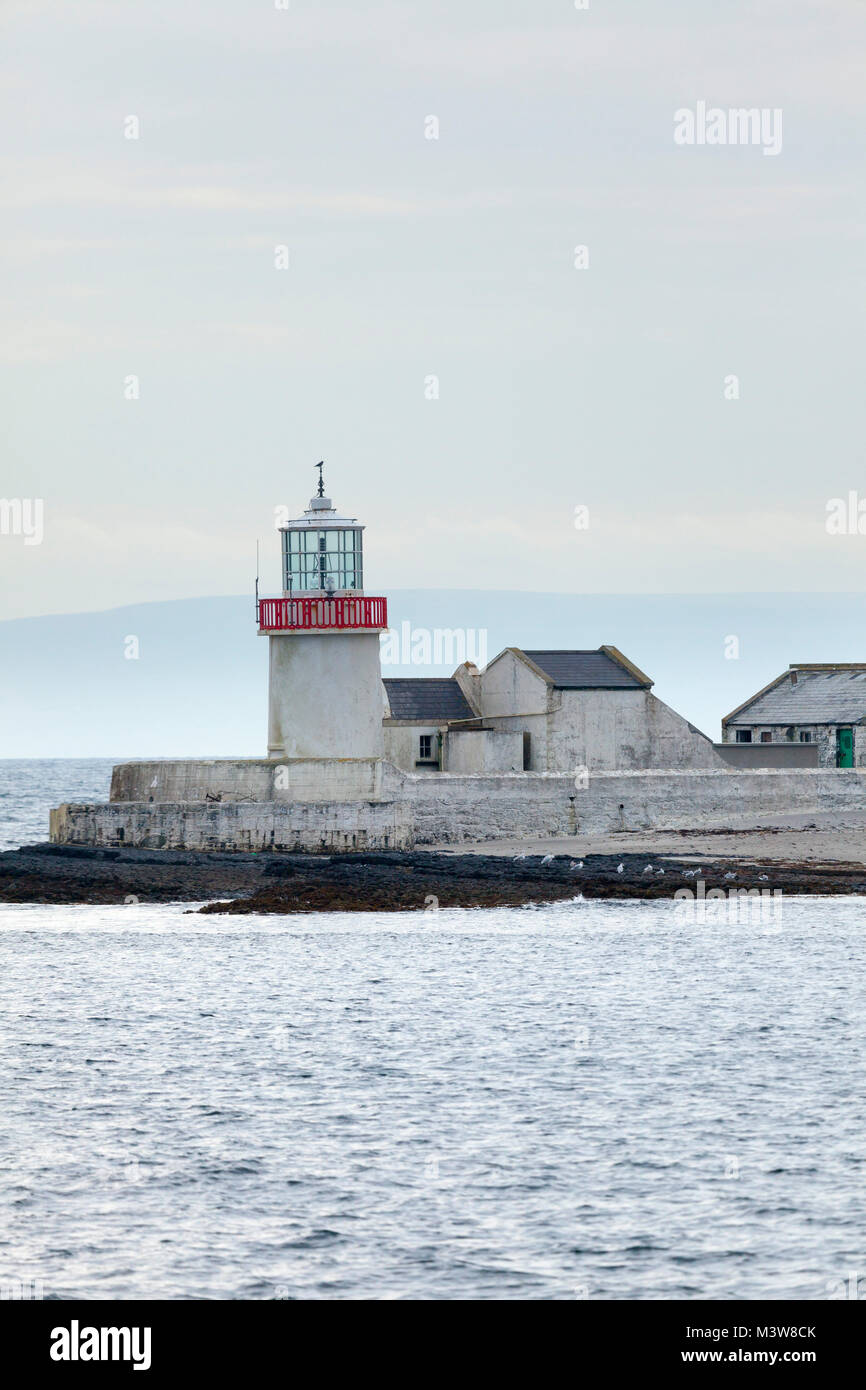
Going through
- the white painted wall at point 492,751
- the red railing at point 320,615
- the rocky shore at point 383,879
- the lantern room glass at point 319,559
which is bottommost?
the rocky shore at point 383,879

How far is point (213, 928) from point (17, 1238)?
58.4 feet

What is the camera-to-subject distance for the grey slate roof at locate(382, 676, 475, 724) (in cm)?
4397

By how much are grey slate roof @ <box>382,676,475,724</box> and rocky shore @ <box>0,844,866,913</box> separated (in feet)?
21.1

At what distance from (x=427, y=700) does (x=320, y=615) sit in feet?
19.0

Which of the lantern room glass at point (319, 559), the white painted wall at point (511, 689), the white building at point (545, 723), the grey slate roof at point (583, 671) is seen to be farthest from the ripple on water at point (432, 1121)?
the grey slate roof at point (583, 671)

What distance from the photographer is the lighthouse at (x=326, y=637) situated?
39781 millimetres

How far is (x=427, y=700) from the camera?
44625mm

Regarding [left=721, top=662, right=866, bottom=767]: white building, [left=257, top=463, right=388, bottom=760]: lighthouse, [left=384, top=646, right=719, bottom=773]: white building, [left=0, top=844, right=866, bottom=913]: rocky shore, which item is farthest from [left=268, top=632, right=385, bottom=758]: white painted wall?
[left=721, top=662, right=866, bottom=767]: white building

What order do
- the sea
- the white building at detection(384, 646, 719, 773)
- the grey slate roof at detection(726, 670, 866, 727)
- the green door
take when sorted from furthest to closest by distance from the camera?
the grey slate roof at detection(726, 670, 866, 727)
the green door
the white building at detection(384, 646, 719, 773)
the sea

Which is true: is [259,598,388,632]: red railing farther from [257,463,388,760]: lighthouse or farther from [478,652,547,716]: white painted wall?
[478,652,547,716]: white painted wall

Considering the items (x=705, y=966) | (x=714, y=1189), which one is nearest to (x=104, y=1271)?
(x=714, y=1189)

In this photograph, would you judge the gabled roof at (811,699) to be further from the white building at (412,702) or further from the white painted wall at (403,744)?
the white painted wall at (403,744)

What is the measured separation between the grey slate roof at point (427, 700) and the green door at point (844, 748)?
932cm

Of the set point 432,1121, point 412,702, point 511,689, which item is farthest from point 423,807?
point 432,1121
